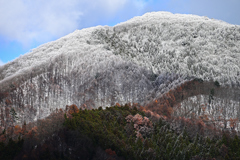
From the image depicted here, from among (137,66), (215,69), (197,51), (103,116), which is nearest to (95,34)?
(137,66)

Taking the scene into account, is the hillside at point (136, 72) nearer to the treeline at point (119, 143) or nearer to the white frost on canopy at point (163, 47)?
the white frost on canopy at point (163, 47)

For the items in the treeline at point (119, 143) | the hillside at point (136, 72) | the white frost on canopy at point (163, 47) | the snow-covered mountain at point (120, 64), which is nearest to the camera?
the treeline at point (119, 143)

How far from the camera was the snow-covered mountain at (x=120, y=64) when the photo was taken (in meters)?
110

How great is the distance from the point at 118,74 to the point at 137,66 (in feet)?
51.1

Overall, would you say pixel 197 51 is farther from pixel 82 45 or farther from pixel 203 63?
pixel 82 45

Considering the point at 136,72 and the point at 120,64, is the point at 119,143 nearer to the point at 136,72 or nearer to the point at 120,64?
the point at 136,72

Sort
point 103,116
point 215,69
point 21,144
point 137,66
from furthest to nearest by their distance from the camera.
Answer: point 137,66
point 215,69
point 103,116
point 21,144

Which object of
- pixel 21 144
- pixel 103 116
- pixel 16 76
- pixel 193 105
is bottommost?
pixel 21 144

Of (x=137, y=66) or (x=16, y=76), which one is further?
(x=137, y=66)

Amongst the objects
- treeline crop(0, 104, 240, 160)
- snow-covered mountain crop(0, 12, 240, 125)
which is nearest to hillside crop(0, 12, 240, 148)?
snow-covered mountain crop(0, 12, 240, 125)

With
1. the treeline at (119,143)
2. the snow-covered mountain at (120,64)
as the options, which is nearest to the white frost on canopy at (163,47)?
the snow-covered mountain at (120,64)

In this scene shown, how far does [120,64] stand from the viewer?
142 meters

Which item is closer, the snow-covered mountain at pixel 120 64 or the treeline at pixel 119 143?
the treeline at pixel 119 143

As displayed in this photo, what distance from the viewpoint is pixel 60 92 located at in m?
114
